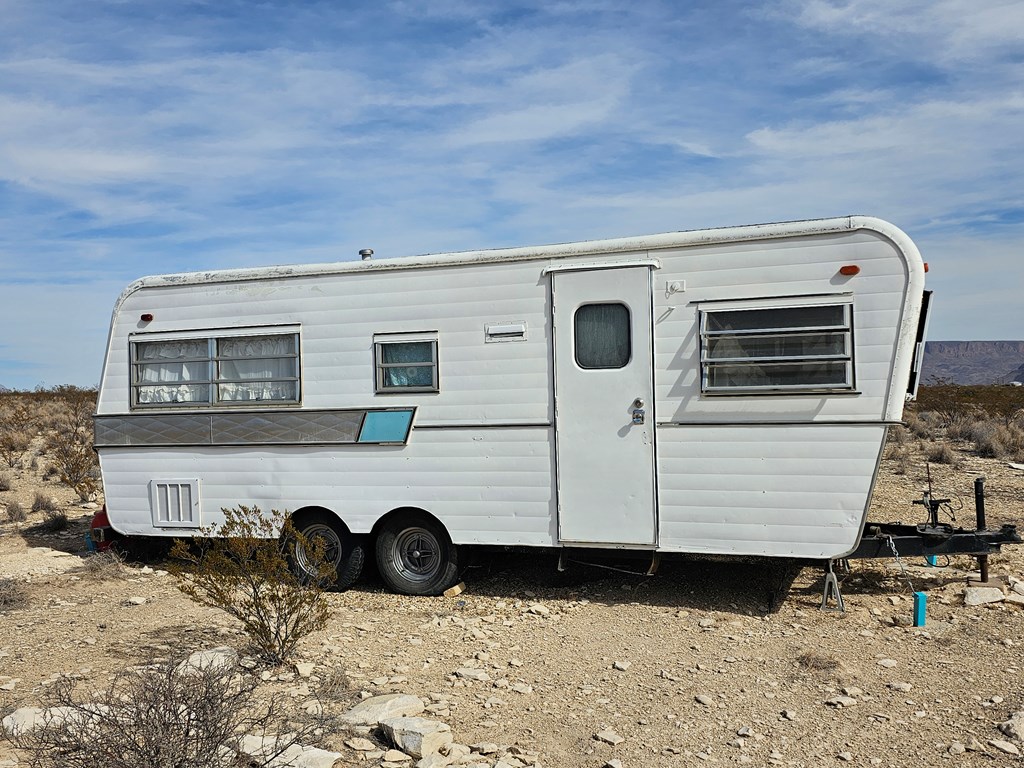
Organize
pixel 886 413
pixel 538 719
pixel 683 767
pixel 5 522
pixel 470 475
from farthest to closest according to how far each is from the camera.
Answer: pixel 5 522
pixel 470 475
pixel 886 413
pixel 538 719
pixel 683 767

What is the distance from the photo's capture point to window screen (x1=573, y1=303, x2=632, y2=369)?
727 cm

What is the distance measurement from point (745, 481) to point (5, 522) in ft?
31.3

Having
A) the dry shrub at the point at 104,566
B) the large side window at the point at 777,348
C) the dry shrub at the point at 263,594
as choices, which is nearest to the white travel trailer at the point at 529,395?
the large side window at the point at 777,348

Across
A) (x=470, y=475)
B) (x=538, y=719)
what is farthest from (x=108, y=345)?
(x=538, y=719)

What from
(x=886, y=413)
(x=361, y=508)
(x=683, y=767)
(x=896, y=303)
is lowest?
(x=683, y=767)

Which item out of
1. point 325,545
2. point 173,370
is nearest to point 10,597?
point 173,370

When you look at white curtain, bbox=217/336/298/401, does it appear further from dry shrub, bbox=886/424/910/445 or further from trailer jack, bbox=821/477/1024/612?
dry shrub, bbox=886/424/910/445

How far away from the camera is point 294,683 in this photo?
228 inches

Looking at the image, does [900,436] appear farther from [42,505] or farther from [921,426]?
[42,505]

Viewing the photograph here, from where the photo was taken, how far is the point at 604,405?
7.26 m

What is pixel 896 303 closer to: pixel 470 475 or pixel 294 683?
pixel 470 475

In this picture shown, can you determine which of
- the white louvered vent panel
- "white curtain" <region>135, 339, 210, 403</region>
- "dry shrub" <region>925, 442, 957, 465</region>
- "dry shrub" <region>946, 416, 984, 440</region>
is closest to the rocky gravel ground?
the white louvered vent panel

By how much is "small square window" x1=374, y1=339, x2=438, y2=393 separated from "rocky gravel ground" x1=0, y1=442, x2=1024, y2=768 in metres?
1.75

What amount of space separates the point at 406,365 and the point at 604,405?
1741 mm
